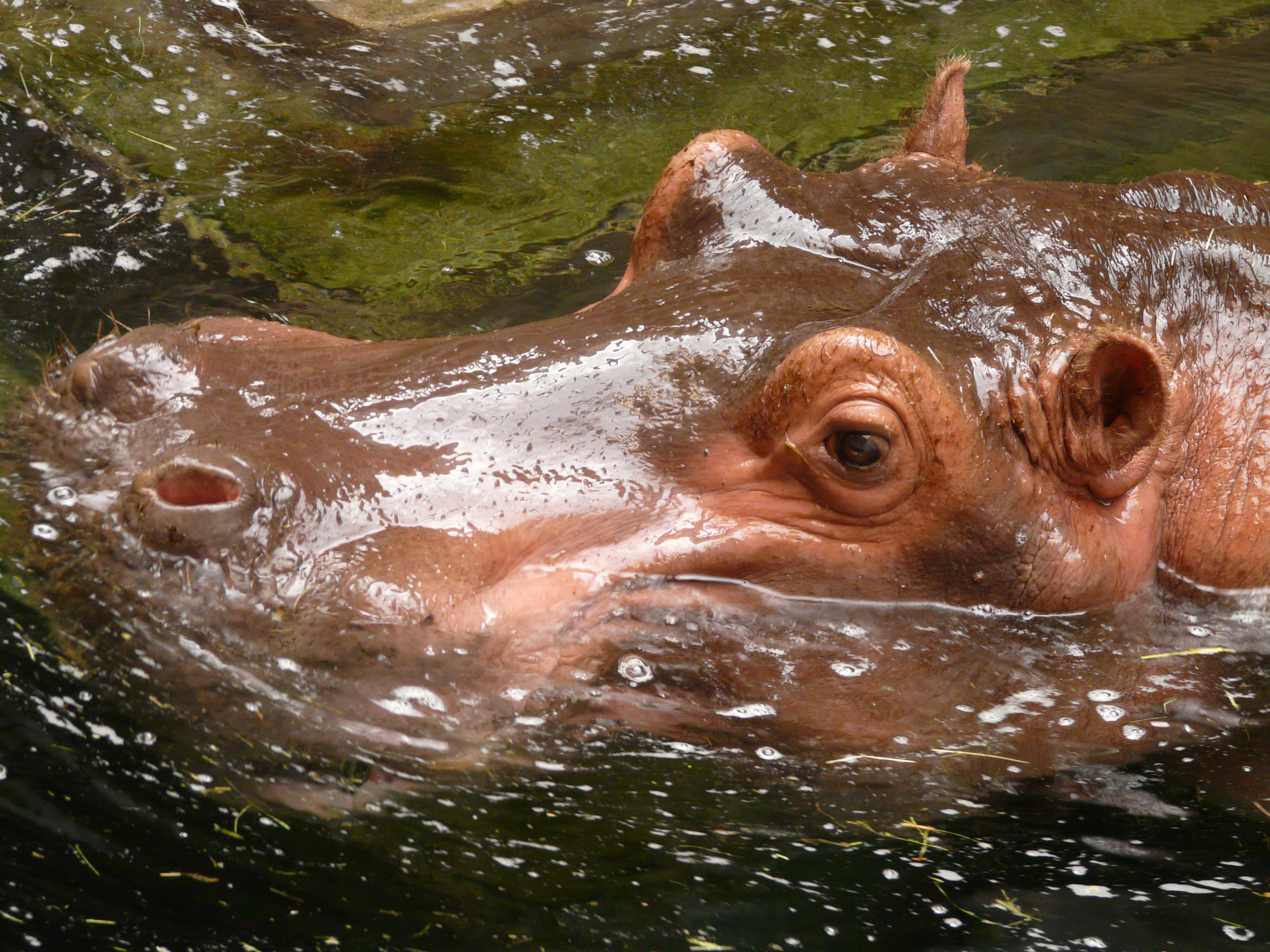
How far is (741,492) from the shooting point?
342cm

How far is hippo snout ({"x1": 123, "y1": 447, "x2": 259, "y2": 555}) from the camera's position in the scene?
2967 mm

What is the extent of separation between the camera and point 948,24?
27.2ft

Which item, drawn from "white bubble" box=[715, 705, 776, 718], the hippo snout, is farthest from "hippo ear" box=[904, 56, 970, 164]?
the hippo snout

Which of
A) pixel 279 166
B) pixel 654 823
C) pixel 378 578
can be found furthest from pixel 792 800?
pixel 279 166

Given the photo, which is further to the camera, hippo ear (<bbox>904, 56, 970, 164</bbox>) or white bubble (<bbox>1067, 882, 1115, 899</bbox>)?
hippo ear (<bbox>904, 56, 970, 164</bbox>)

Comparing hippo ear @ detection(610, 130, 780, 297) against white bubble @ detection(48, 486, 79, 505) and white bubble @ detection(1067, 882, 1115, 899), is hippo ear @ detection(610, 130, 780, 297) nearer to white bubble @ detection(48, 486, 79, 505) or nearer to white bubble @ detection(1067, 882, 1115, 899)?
white bubble @ detection(48, 486, 79, 505)

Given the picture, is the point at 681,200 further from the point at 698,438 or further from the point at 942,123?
the point at 942,123

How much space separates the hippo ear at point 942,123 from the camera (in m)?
4.53

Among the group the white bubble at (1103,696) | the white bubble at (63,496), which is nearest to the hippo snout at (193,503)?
the white bubble at (63,496)

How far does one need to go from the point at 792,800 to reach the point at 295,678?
4.13 feet

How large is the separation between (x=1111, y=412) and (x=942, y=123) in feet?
4.77

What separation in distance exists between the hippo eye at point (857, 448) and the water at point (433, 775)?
1.42 ft

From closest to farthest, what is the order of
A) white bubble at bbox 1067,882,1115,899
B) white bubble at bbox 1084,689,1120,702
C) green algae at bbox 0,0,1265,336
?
white bubble at bbox 1067,882,1115,899 < white bubble at bbox 1084,689,1120,702 < green algae at bbox 0,0,1265,336

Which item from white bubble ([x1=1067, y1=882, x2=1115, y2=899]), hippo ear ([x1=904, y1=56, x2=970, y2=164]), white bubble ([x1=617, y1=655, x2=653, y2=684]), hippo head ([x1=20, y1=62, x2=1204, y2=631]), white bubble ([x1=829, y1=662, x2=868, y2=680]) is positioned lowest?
white bubble ([x1=1067, y1=882, x2=1115, y2=899])
